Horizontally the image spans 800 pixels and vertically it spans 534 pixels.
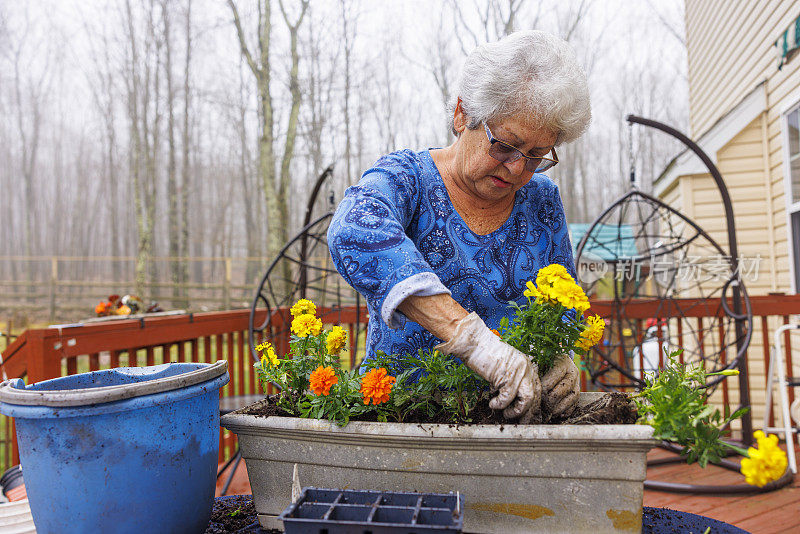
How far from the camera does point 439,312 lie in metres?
0.90

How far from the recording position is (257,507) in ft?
3.23

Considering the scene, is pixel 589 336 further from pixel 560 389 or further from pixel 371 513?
pixel 371 513

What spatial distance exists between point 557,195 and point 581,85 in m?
0.34

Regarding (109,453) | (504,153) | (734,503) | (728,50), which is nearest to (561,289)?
(504,153)

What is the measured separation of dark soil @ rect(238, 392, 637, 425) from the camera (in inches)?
34.9

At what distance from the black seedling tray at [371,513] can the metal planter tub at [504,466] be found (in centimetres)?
13

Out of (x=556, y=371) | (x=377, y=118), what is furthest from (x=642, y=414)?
(x=377, y=118)

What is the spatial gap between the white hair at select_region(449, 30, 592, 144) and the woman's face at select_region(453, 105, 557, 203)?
0.08 ft

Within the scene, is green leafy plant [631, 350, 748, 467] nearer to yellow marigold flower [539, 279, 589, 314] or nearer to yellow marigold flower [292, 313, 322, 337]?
yellow marigold flower [539, 279, 589, 314]

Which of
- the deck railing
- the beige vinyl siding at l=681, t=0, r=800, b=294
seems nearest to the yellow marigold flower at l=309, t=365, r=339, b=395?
the deck railing

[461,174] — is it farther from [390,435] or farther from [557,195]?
[390,435]

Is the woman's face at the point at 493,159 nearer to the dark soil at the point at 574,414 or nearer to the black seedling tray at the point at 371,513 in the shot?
the dark soil at the point at 574,414

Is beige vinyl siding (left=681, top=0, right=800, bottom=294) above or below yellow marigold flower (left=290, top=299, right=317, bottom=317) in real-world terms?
above

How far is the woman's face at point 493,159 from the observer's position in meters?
1.13
